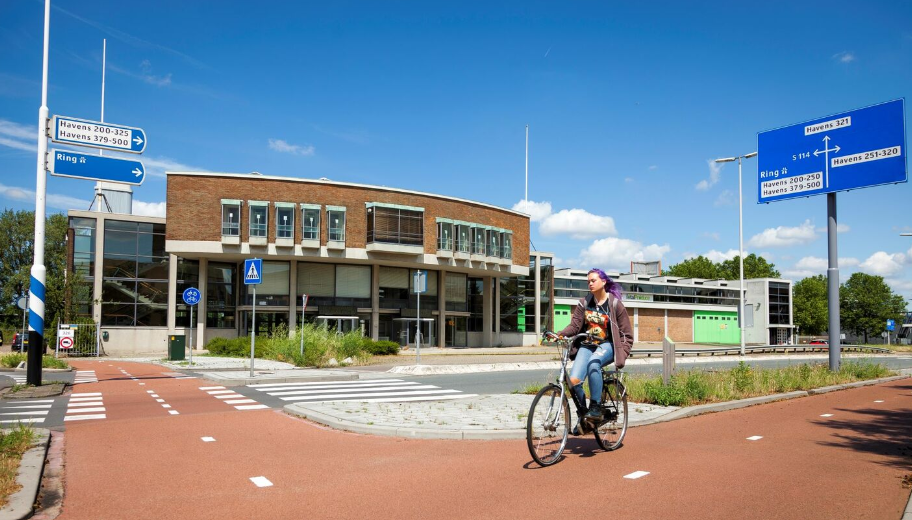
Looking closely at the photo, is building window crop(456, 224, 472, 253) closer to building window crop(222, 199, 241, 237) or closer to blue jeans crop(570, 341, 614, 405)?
building window crop(222, 199, 241, 237)

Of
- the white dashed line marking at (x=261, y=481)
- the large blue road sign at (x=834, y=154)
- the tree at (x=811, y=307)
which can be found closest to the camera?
the white dashed line marking at (x=261, y=481)

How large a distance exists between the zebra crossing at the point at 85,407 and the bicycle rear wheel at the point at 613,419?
799cm

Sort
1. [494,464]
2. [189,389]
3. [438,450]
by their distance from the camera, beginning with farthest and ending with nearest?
1. [189,389]
2. [438,450]
3. [494,464]

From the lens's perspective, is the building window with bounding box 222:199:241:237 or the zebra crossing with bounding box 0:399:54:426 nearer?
the zebra crossing with bounding box 0:399:54:426

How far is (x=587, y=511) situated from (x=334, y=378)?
43.6ft

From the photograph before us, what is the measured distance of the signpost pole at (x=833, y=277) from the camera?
17.4 m

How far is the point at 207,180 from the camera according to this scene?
4162 cm

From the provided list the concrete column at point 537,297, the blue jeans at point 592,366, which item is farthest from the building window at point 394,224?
the blue jeans at point 592,366

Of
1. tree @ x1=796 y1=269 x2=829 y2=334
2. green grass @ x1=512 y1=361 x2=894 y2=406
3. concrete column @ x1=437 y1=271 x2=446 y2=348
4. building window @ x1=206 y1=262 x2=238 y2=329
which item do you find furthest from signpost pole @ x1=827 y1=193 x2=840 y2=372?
tree @ x1=796 y1=269 x2=829 y2=334

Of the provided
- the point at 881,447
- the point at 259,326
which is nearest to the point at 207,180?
the point at 259,326

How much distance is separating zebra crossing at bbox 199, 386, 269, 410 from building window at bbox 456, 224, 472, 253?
34071mm

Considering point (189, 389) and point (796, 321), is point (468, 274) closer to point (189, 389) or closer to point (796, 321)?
point (189, 389)

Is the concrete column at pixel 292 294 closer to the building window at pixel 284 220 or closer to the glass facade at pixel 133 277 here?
the building window at pixel 284 220

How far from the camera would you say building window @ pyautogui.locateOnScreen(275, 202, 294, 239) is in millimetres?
42688
